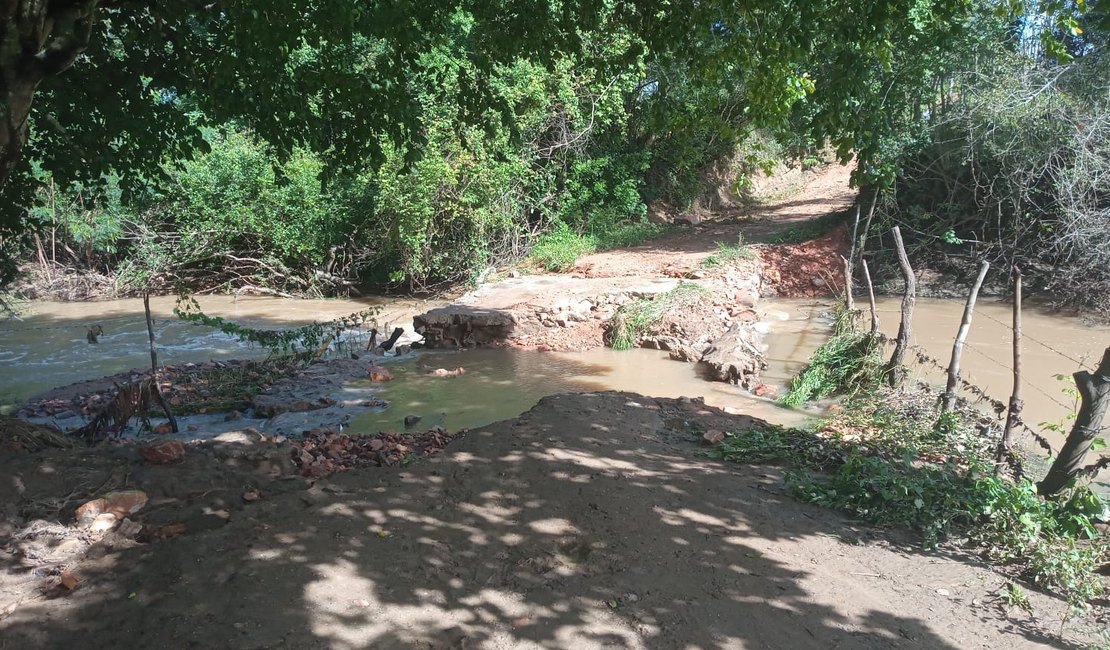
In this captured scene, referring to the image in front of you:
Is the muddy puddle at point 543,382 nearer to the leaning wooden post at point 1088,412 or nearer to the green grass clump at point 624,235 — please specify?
the leaning wooden post at point 1088,412

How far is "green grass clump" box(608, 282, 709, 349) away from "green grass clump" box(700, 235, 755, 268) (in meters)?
2.92

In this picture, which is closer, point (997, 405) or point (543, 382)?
point (997, 405)

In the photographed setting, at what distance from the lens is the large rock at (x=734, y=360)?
9.27 metres

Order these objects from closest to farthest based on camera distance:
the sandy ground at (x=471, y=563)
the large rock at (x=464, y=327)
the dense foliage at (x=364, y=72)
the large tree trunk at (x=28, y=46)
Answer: the large tree trunk at (x=28, y=46), the sandy ground at (x=471, y=563), the dense foliage at (x=364, y=72), the large rock at (x=464, y=327)

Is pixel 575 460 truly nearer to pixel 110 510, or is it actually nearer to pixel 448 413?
pixel 110 510

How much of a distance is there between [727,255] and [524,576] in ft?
41.8

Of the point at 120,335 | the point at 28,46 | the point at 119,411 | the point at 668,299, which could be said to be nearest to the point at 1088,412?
the point at 28,46

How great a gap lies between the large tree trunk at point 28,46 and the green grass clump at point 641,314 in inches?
339

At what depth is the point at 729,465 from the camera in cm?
528

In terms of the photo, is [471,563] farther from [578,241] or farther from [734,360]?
[578,241]

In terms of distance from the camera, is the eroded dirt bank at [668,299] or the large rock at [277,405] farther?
the eroded dirt bank at [668,299]

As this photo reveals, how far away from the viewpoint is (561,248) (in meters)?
16.6

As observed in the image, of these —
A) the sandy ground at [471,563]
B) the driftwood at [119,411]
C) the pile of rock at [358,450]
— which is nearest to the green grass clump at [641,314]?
the pile of rock at [358,450]

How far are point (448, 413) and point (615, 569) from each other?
4722mm
